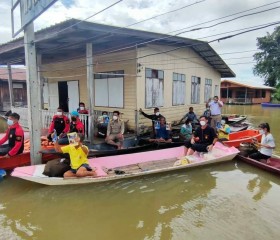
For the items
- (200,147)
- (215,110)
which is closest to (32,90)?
(200,147)

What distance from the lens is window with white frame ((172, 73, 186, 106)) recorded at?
11.8 meters

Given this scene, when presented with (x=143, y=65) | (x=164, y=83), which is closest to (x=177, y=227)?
(x=143, y=65)

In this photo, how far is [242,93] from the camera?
37094mm

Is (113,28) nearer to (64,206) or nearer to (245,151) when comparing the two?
(64,206)

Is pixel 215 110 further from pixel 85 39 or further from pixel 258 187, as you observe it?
pixel 85 39

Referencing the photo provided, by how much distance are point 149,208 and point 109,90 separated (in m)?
6.53

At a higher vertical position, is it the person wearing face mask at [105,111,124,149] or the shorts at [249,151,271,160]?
the person wearing face mask at [105,111,124,149]

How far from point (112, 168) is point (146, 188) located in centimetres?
125

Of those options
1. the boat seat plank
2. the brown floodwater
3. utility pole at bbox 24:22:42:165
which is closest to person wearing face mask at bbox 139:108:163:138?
the boat seat plank

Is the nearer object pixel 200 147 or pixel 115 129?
pixel 200 147

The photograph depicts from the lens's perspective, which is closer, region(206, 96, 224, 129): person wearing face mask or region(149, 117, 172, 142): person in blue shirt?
region(149, 117, 172, 142): person in blue shirt

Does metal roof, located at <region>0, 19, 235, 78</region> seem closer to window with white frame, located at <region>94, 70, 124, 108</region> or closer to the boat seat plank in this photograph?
window with white frame, located at <region>94, 70, 124, 108</region>

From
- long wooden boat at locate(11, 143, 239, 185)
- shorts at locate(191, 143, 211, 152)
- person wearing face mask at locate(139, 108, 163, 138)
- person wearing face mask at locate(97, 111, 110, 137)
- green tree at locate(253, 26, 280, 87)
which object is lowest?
long wooden boat at locate(11, 143, 239, 185)

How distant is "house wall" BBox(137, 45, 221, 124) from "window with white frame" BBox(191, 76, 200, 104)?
0.77ft
